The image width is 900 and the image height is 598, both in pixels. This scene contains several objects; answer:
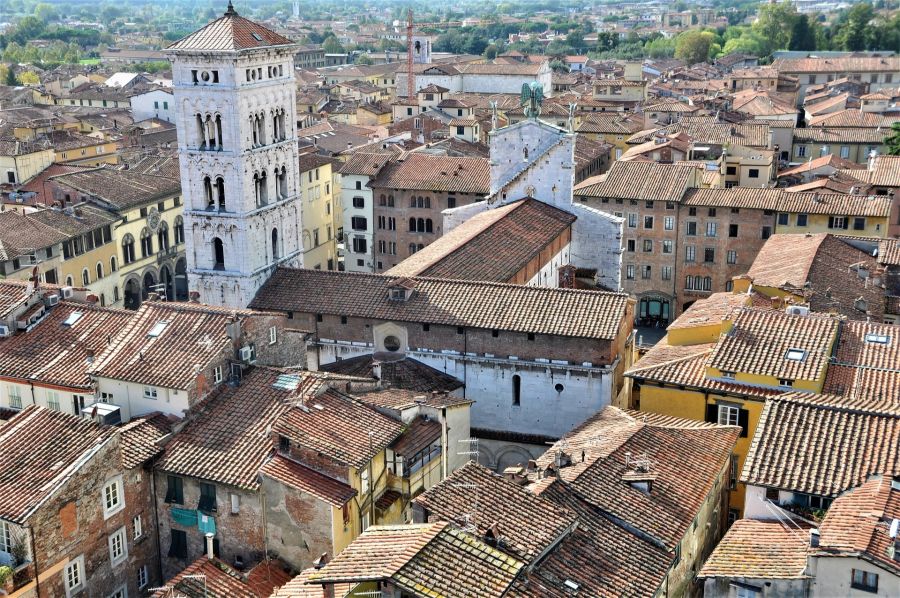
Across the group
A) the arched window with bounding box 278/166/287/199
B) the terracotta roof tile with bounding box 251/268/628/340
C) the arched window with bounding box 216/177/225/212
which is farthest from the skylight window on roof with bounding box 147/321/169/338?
the arched window with bounding box 278/166/287/199

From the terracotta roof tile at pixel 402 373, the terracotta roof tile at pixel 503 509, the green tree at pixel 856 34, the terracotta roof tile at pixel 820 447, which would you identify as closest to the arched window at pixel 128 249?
the terracotta roof tile at pixel 402 373

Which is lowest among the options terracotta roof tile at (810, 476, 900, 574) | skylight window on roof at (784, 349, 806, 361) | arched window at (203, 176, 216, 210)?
terracotta roof tile at (810, 476, 900, 574)

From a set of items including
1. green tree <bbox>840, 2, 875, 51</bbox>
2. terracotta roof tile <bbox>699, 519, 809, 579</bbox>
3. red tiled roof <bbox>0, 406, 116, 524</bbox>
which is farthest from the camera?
green tree <bbox>840, 2, 875, 51</bbox>

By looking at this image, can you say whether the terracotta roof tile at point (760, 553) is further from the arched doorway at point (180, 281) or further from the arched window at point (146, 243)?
the arched doorway at point (180, 281)

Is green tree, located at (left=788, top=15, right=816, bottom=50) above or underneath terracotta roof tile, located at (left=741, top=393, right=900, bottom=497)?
above

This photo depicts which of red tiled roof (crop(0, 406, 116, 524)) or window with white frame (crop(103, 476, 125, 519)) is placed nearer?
red tiled roof (crop(0, 406, 116, 524))

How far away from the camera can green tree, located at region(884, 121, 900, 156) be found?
8131 cm

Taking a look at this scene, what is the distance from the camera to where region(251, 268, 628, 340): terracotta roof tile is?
38.3 m

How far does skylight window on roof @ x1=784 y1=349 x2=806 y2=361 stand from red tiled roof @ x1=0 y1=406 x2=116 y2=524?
21.1 metres

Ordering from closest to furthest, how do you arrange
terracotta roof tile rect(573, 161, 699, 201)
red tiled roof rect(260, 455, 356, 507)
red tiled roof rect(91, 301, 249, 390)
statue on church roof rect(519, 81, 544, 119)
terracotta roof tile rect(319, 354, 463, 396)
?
red tiled roof rect(260, 455, 356, 507), red tiled roof rect(91, 301, 249, 390), terracotta roof tile rect(319, 354, 463, 396), statue on church roof rect(519, 81, 544, 119), terracotta roof tile rect(573, 161, 699, 201)

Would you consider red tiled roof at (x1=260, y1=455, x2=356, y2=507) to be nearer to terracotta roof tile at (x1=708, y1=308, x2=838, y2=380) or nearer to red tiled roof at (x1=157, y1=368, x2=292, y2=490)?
red tiled roof at (x1=157, y1=368, x2=292, y2=490)

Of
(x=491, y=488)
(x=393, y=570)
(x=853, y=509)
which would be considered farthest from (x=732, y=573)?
(x=393, y=570)

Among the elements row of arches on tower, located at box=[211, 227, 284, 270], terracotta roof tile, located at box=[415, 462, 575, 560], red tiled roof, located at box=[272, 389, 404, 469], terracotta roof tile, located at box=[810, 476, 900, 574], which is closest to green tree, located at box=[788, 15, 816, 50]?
row of arches on tower, located at box=[211, 227, 284, 270]

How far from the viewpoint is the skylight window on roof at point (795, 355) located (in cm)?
3453
